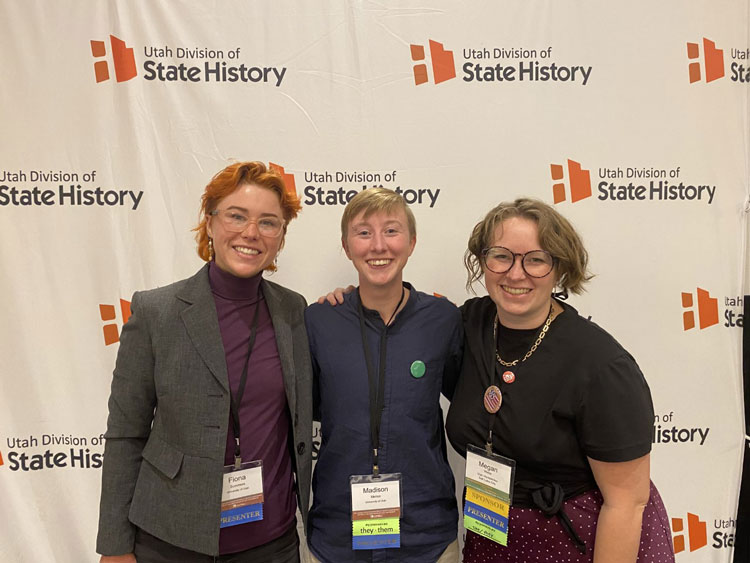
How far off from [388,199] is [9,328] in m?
1.81

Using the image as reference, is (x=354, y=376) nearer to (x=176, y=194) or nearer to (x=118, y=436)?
(x=118, y=436)

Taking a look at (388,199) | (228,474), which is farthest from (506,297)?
(228,474)

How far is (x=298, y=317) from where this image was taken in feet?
5.49

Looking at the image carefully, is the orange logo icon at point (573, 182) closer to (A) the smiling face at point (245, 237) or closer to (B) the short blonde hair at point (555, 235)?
(B) the short blonde hair at point (555, 235)

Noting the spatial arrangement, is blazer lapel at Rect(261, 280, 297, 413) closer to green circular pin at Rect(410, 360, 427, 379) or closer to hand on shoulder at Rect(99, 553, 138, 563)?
green circular pin at Rect(410, 360, 427, 379)

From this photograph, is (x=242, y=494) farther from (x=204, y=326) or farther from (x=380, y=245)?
(x=380, y=245)

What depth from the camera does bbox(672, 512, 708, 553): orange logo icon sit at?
2.36m

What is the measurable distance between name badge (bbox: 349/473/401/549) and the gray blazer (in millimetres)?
312

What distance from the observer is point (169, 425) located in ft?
4.76

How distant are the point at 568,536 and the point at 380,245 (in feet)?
3.15

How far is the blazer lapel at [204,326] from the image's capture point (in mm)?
1440

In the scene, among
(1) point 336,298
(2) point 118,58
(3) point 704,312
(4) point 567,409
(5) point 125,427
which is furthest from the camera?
(3) point 704,312

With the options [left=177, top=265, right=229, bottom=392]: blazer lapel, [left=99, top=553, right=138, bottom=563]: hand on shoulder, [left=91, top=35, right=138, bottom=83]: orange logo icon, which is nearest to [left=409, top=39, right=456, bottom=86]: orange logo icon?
[left=91, top=35, right=138, bottom=83]: orange logo icon

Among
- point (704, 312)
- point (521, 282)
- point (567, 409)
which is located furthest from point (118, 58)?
point (704, 312)
